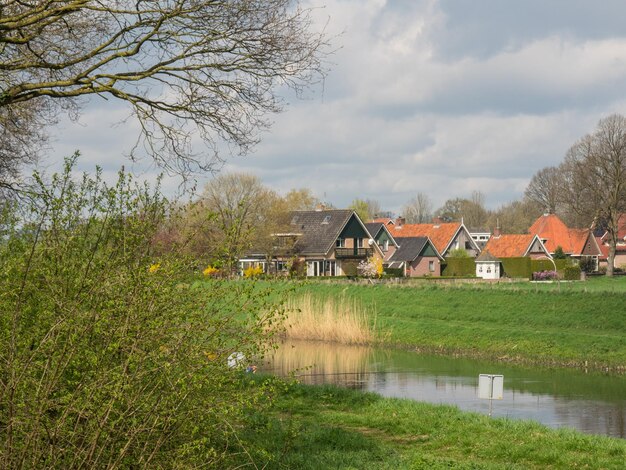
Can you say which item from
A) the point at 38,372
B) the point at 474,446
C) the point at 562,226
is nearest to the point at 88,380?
the point at 38,372

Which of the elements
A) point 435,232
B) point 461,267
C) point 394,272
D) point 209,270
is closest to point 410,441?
point 209,270

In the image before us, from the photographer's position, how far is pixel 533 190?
95500 mm

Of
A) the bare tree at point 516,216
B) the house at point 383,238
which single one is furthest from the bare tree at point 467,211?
the house at point 383,238

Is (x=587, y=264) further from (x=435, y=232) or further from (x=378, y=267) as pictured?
(x=378, y=267)

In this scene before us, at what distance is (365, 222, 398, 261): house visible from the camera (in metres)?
78.7

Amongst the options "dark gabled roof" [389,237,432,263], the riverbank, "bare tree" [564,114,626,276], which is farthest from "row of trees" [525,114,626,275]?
the riverbank

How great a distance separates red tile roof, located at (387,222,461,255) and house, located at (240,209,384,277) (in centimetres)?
1028

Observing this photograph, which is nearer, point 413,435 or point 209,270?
point 209,270

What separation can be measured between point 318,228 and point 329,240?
6.84 feet

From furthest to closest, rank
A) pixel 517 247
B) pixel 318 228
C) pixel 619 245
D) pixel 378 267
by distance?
pixel 619 245 < pixel 517 247 < pixel 318 228 < pixel 378 267

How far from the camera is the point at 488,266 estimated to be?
73.4 meters

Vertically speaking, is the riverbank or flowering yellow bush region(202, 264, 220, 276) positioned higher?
flowering yellow bush region(202, 264, 220, 276)

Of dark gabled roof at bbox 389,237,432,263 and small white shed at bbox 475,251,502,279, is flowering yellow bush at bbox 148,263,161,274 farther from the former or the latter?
dark gabled roof at bbox 389,237,432,263

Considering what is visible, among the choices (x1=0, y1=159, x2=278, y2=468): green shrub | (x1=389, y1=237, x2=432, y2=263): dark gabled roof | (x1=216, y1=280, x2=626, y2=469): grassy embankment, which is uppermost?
(x1=389, y1=237, x2=432, y2=263): dark gabled roof
